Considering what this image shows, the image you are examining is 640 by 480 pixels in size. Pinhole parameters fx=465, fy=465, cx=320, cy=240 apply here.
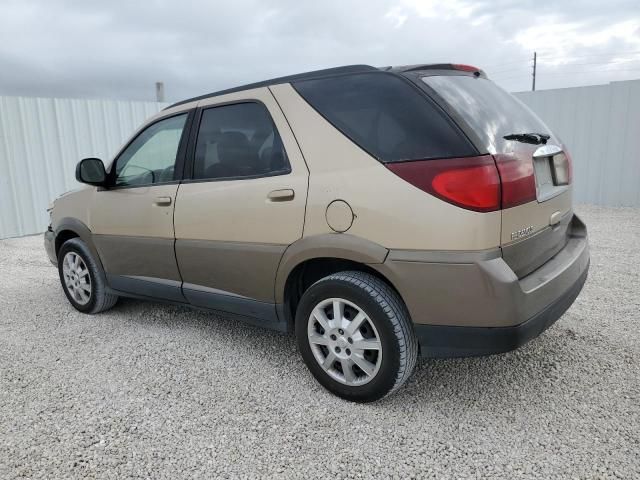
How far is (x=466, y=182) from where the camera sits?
2.03 metres

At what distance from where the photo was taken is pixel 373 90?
2379 millimetres

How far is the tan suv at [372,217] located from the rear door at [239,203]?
0.03 ft

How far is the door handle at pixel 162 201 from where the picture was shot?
10.5 feet

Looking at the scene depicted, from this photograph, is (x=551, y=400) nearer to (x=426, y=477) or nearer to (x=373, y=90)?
(x=426, y=477)

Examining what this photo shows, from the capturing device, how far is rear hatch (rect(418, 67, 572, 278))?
6.95ft

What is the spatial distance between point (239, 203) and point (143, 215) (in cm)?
98

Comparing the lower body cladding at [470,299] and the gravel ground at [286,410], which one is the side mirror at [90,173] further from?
the lower body cladding at [470,299]

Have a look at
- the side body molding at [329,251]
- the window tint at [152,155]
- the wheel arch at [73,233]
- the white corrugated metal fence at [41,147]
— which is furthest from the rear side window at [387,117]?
the white corrugated metal fence at [41,147]

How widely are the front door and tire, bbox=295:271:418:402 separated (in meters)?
1.21

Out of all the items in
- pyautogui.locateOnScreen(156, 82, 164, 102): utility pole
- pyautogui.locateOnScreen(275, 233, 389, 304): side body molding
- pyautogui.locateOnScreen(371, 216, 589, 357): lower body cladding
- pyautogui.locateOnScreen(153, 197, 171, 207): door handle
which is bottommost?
pyautogui.locateOnScreen(371, 216, 589, 357): lower body cladding

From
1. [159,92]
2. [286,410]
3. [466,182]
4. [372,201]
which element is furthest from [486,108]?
[159,92]

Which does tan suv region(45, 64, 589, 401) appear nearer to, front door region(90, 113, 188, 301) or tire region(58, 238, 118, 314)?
front door region(90, 113, 188, 301)

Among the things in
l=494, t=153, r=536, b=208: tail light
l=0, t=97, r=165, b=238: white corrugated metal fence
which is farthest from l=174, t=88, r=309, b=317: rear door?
l=0, t=97, r=165, b=238: white corrugated metal fence

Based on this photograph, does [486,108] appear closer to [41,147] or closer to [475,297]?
[475,297]
